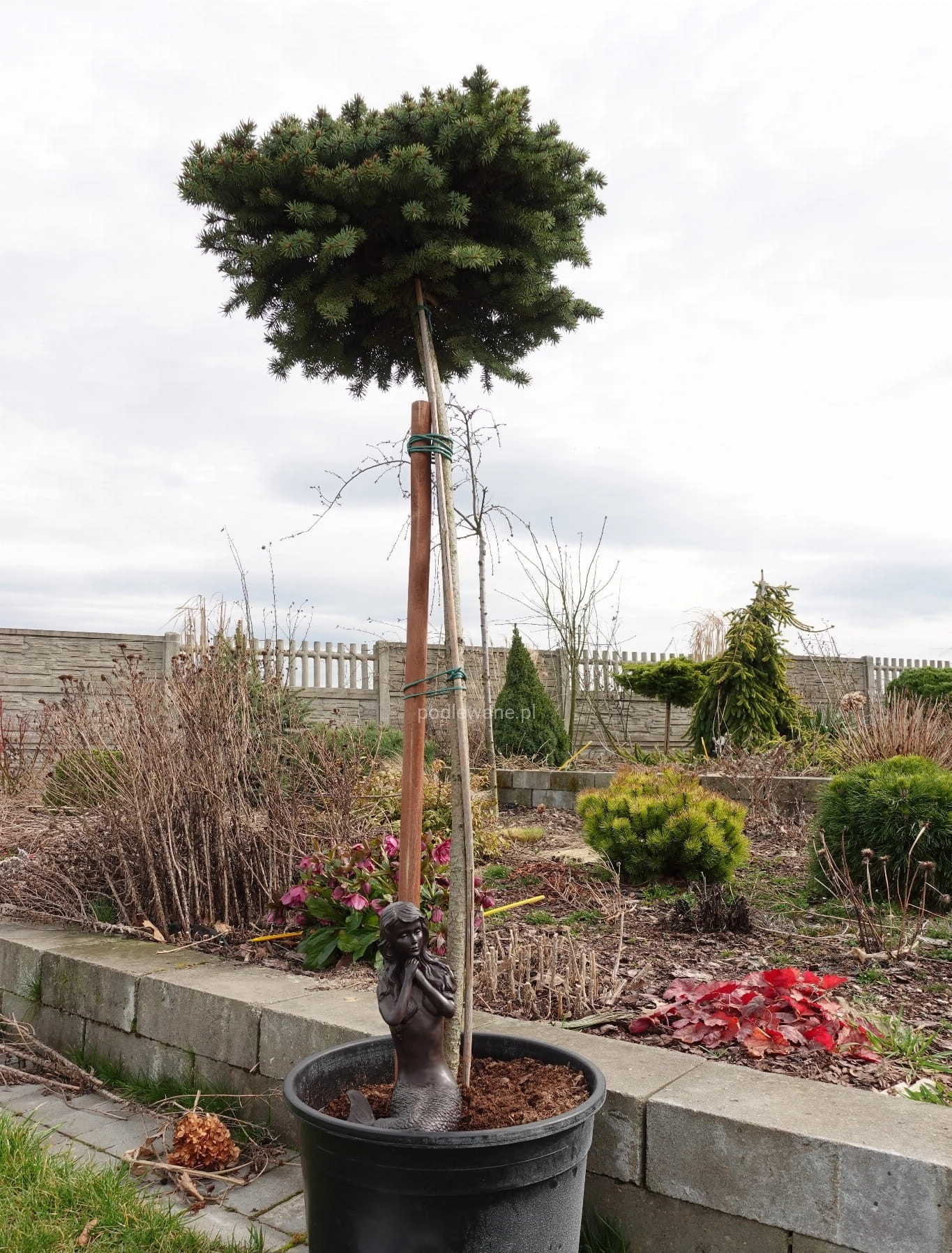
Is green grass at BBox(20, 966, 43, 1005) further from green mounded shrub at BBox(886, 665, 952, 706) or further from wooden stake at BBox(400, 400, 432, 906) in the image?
green mounded shrub at BBox(886, 665, 952, 706)

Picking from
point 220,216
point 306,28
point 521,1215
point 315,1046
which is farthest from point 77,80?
point 521,1215

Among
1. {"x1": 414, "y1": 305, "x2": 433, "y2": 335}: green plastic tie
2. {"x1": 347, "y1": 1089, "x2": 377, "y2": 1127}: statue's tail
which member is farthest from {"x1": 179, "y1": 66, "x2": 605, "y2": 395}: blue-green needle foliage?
{"x1": 347, "y1": 1089, "x2": 377, "y2": 1127}: statue's tail

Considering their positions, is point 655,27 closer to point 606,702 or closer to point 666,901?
point 666,901

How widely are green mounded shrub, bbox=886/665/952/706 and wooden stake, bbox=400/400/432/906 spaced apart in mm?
11184

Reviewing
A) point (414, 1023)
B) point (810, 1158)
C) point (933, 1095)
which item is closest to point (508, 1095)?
point (414, 1023)

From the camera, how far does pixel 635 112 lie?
307 centimetres

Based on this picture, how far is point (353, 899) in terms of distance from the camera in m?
3.39

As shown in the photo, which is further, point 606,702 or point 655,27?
point 606,702

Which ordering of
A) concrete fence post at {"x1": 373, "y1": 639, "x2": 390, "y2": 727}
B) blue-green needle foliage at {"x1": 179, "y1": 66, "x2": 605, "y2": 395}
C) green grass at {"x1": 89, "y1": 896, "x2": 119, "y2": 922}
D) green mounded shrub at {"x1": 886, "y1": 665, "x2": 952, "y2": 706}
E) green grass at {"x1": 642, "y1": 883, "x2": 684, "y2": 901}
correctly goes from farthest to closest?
concrete fence post at {"x1": 373, "y1": 639, "x2": 390, "y2": 727} → green mounded shrub at {"x1": 886, "y1": 665, "x2": 952, "y2": 706} → green grass at {"x1": 642, "y1": 883, "x2": 684, "y2": 901} → green grass at {"x1": 89, "y1": 896, "x2": 119, "y2": 922} → blue-green needle foliage at {"x1": 179, "y1": 66, "x2": 605, "y2": 395}

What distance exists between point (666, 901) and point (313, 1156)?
311cm

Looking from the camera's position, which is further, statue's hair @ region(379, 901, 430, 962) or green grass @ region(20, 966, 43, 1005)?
green grass @ region(20, 966, 43, 1005)

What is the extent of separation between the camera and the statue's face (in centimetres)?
187

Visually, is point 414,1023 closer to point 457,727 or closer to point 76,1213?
point 457,727

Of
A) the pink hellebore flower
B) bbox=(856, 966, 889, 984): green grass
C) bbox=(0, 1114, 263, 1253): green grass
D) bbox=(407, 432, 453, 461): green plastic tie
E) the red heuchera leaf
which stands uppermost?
bbox=(407, 432, 453, 461): green plastic tie
